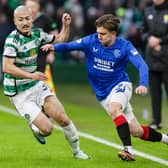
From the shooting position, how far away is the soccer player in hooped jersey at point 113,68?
10461 millimetres

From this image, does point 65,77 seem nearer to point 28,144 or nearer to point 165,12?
point 165,12

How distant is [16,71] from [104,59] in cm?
124

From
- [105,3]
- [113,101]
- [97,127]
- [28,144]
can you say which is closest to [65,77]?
[105,3]

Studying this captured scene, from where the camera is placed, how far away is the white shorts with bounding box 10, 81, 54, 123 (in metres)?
10.5

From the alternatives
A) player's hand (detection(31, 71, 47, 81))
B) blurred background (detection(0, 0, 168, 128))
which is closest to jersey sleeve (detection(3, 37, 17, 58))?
player's hand (detection(31, 71, 47, 81))

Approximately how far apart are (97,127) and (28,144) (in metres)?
2.59

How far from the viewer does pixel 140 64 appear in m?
10.4

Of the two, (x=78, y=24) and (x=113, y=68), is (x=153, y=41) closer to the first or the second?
(x=113, y=68)

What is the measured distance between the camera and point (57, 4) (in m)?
24.3

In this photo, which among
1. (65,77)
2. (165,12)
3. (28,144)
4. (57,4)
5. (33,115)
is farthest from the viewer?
(57,4)

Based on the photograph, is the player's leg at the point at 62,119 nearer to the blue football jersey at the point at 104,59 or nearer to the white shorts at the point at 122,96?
the white shorts at the point at 122,96

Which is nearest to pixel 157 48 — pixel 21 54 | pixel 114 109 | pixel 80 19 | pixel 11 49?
pixel 114 109

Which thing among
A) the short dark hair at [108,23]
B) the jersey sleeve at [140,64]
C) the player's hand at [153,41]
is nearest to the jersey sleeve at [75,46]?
the short dark hair at [108,23]

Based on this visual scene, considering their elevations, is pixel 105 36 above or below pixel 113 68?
above
